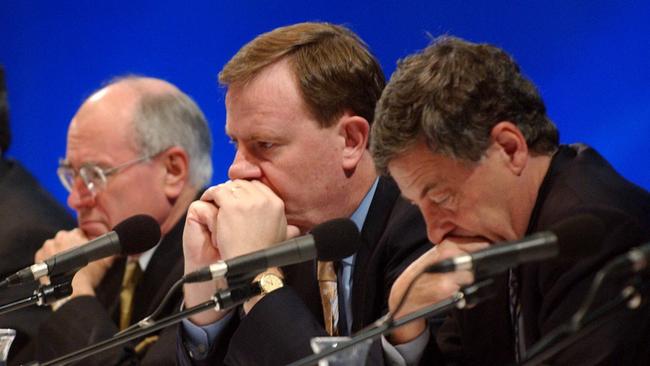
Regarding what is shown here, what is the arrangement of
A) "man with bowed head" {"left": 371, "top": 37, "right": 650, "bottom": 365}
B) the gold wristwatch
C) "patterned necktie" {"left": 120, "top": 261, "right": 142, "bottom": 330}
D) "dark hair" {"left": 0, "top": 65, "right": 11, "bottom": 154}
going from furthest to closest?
"dark hair" {"left": 0, "top": 65, "right": 11, "bottom": 154} < "patterned necktie" {"left": 120, "top": 261, "right": 142, "bottom": 330} < the gold wristwatch < "man with bowed head" {"left": 371, "top": 37, "right": 650, "bottom": 365}

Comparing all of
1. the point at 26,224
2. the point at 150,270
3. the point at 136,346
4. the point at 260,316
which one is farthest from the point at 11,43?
the point at 260,316

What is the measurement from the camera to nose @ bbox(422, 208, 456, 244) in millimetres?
2221

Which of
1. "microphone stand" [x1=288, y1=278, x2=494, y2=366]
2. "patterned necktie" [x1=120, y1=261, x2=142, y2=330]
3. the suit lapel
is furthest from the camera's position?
"patterned necktie" [x1=120, y1=261, x2=142, y2=330]

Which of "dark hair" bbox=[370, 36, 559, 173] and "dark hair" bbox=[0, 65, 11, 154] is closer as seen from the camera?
"dark hair" bbox=[370, 36, 559, 173]

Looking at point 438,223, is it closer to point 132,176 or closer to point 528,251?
point 528,251

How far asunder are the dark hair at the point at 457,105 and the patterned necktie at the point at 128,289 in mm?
1428

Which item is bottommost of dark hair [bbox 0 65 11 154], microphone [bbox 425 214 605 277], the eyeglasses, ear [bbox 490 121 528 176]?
microphone [bbox 425 214 605 277]

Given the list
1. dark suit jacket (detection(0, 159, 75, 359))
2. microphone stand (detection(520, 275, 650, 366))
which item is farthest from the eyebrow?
dark suit jacket (detection(0, 159, 75, 359))

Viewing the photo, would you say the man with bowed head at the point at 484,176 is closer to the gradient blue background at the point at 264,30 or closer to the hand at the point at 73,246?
the gradient blue background at the point at 264,30

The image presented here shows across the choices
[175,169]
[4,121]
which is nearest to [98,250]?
[175,169]

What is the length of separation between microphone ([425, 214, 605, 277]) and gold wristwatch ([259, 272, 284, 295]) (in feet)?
2.72

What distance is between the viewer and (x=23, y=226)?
3729mm

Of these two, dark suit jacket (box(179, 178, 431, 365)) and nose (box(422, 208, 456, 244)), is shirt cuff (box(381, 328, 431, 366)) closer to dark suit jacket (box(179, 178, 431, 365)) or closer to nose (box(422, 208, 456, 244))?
dark suit jacket (box(179, 178, 431, 365))

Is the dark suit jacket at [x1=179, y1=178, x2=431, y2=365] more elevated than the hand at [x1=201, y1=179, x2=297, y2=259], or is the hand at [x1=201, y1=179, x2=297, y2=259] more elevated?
the hand at [x1=201, y1=179, x2=297, y2=259]
